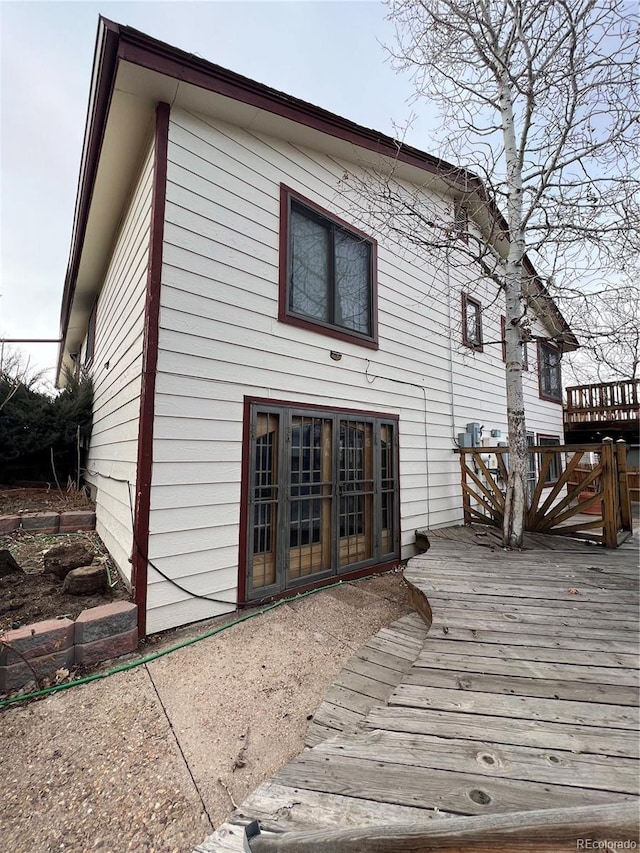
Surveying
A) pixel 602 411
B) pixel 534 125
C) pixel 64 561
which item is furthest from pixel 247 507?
pixel 602 411

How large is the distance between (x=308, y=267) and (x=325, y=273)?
0.90ft

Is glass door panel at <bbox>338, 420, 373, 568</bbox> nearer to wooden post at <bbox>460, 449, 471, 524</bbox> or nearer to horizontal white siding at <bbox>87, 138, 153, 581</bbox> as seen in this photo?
wooden post at <bbox>460, 449, 471, 524</bbox>

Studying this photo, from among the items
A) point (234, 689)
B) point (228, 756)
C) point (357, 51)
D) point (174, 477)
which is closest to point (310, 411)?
point (174, 477)

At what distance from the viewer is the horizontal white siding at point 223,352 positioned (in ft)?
10.0

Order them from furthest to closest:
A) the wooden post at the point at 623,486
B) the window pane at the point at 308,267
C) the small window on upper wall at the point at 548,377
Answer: the small window on upper wall at the point at 548,377, the wooden post at the point at 623,486, the window pane at the point at 308,267

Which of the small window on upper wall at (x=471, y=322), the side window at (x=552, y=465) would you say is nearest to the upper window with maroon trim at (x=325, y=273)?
the small window on upper wall at (x=471, y=322)

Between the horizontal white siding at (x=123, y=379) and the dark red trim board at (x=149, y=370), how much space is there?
0.25 meters

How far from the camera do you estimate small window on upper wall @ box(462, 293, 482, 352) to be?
22.1 ft

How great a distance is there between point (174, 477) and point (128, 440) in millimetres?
815

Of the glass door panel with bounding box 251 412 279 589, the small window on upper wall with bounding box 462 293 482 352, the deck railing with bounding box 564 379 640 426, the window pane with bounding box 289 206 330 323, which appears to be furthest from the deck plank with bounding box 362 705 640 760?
the deck railing with bounding box 564 379 640 426

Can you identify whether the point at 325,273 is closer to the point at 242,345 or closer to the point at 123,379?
the point at 242,345

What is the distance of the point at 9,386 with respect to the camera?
6695 mm

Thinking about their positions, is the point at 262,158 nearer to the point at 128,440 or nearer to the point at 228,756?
the point at 128,440

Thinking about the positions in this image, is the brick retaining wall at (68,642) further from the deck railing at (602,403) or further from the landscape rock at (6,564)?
the deck railing at (602,403)
